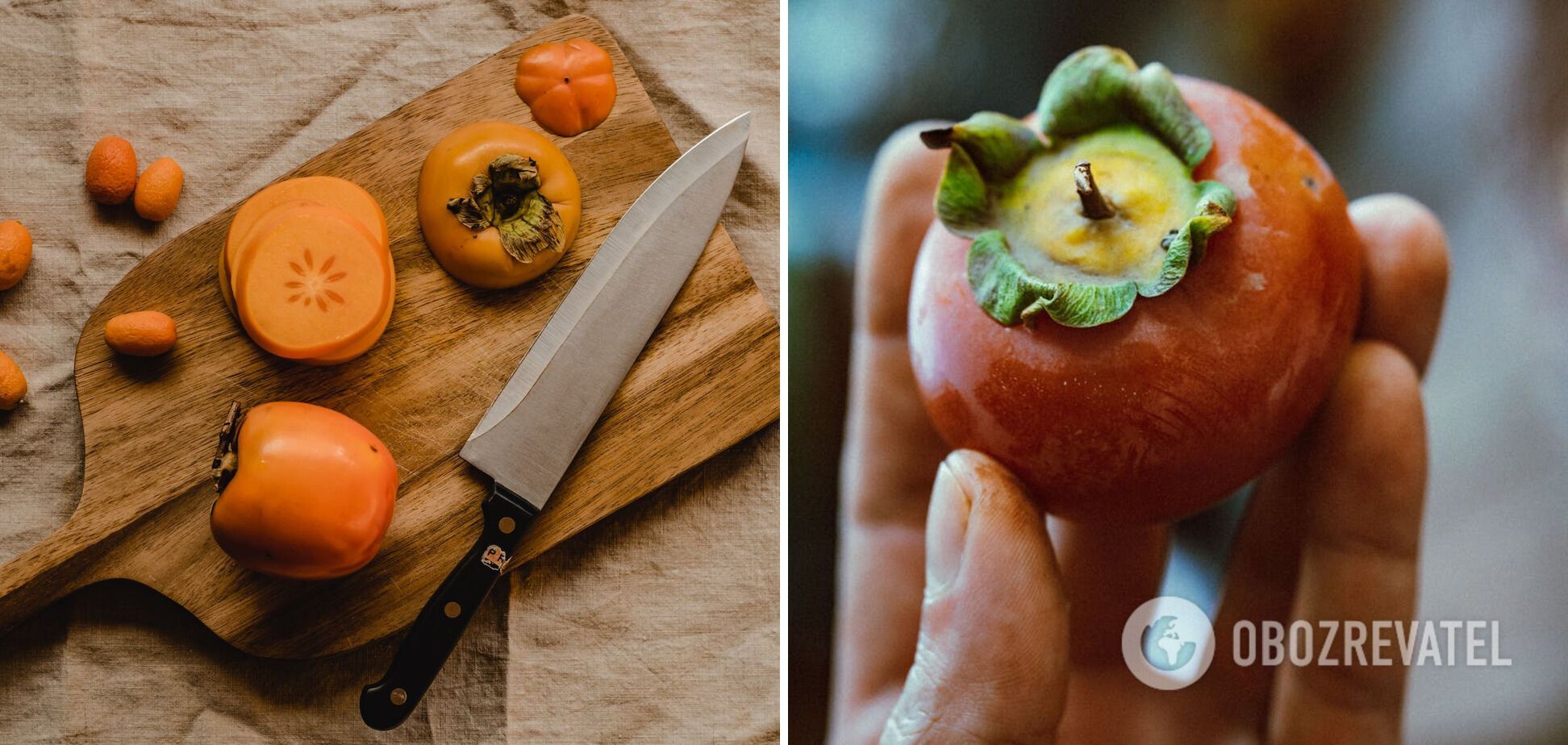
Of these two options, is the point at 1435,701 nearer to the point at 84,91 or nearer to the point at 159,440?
the point at 159,440

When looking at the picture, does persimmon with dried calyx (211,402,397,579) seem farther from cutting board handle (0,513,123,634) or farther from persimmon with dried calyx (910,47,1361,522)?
persimmon with dried calyx (910,47,1361,522)

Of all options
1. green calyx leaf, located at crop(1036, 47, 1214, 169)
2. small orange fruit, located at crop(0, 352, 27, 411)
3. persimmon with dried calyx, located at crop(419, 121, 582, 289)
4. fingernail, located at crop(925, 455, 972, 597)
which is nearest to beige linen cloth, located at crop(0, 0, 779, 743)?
small orange fruit, located at crop(0, 352, 27, 411)

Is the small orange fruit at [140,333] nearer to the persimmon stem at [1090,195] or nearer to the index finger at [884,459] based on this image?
the index finger at [884,459]

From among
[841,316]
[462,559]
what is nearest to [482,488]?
[462,559]

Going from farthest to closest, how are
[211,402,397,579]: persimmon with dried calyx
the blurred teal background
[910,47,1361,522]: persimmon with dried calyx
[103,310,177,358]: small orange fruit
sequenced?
[103,310,177,358]: small orange fruit < [211,402,397,579]: persimmon with dried calyx < the blurred teal background < [910,47,1361,522]: persimmon with dried calyx

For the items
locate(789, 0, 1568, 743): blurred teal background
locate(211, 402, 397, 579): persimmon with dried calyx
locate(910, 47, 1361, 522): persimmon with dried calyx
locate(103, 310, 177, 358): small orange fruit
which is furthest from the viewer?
locate(103, 310, 177, 358): small orange fruit
